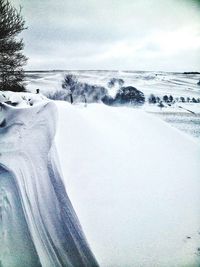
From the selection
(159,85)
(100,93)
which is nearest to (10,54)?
(100,93)

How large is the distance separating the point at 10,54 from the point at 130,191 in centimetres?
379

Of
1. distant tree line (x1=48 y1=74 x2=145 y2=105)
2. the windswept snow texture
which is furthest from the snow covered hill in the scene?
distant tree line (x1=48 y1=74 x2=145 y2=105)

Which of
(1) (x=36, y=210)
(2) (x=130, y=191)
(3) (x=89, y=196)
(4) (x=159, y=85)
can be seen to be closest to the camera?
(1) (x=36, y=210)

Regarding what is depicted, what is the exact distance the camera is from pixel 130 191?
2.38 metres

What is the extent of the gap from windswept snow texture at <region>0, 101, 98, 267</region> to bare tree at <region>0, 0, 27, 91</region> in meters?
2.20

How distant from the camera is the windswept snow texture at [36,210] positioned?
5.75ft

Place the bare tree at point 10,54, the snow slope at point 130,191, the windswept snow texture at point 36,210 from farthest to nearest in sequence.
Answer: the bare tree at point 10,54
the snow slope at point 130,191
the windswept snow texture at point 36,210

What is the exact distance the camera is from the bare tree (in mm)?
4316

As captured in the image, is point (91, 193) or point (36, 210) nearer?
point (36, 210)

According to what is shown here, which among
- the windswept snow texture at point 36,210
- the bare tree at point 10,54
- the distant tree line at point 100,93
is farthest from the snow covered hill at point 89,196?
the distant tree line at point 100,93

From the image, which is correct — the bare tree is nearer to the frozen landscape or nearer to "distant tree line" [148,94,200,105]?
the frozen landscape

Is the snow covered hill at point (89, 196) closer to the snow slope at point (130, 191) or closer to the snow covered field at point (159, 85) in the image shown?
the snow slope at point (130, 191)

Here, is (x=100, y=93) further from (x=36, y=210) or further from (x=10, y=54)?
(x=36, y=210)

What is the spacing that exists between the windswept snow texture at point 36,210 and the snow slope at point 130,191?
0.37 ft
